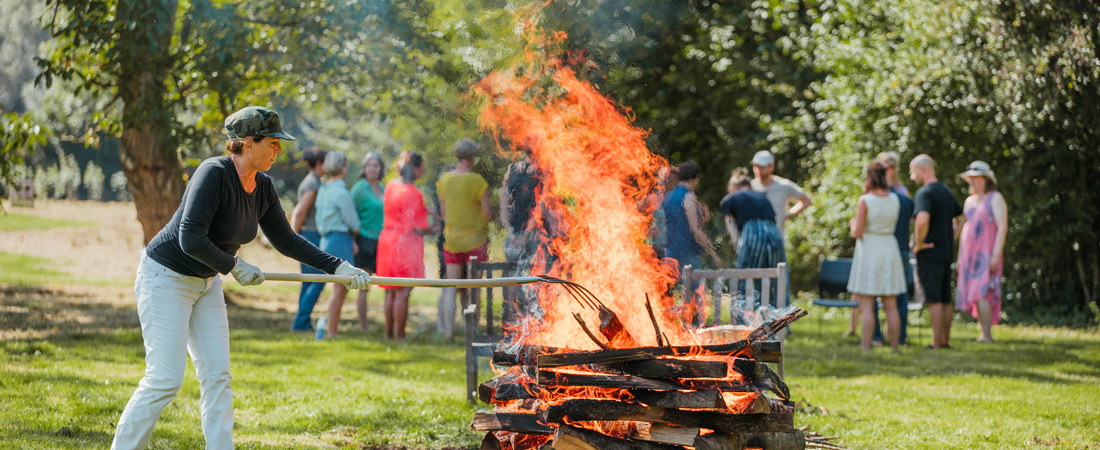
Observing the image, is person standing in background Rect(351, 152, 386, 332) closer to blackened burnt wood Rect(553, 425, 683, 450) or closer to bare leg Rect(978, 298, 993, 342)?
blackened burnt wood Rect(553, 425, 683, 450)

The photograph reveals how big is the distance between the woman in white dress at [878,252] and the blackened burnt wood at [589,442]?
575 centimetres

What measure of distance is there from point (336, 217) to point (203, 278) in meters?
5.73

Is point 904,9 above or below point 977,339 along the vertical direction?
above

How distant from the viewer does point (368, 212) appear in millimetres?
10391

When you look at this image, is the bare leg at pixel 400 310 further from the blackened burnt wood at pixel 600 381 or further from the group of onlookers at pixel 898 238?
the blackened burnt wood at pixel 600 381

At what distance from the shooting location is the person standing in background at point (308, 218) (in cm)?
1019

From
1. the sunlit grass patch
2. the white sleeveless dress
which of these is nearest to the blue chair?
the white sleeveless dress

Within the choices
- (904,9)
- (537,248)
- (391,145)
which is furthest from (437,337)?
(391,145)

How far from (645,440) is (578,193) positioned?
6.77 ft

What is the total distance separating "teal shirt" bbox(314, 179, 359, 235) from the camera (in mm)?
9922

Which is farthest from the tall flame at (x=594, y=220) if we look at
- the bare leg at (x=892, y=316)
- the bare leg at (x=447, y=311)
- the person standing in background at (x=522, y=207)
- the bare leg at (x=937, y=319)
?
the bare leg at (x=937, y=319)

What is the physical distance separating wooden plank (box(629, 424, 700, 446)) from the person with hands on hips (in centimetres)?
166

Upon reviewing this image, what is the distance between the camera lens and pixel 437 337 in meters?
10.5

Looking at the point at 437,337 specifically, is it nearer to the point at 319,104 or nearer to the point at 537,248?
the point at 537,248
